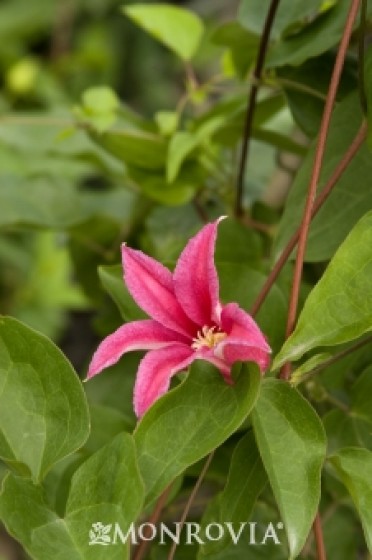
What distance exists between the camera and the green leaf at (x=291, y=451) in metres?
0.46

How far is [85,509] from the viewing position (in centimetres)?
51

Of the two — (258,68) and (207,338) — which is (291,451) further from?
(258,68)

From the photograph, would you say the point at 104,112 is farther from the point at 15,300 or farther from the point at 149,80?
the point at 149,80

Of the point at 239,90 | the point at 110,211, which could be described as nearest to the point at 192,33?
the point at 239,90

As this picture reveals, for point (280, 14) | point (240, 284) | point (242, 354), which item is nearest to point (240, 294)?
point (240, 284)

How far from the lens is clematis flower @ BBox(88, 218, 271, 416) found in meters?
0.51

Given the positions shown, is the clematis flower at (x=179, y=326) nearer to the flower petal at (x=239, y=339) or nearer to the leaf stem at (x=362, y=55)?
the flower petal at (x=239, y=339)

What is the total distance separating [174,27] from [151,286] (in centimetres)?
47

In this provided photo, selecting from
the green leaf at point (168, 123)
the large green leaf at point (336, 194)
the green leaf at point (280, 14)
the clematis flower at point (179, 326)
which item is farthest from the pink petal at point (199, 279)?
the green leaf at point (168, 123)

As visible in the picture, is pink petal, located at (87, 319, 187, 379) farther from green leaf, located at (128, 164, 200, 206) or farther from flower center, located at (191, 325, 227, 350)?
green leaf, located at (128, 164, 200, 206)

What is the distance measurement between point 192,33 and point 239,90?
3.4 inches

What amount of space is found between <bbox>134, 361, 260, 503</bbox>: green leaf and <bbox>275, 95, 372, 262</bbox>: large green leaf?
0.45ft

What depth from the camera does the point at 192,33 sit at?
0.94 metres

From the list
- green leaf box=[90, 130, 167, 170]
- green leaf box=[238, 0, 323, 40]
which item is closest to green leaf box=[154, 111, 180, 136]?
green leaf box=[90, 130, 167, 170]
